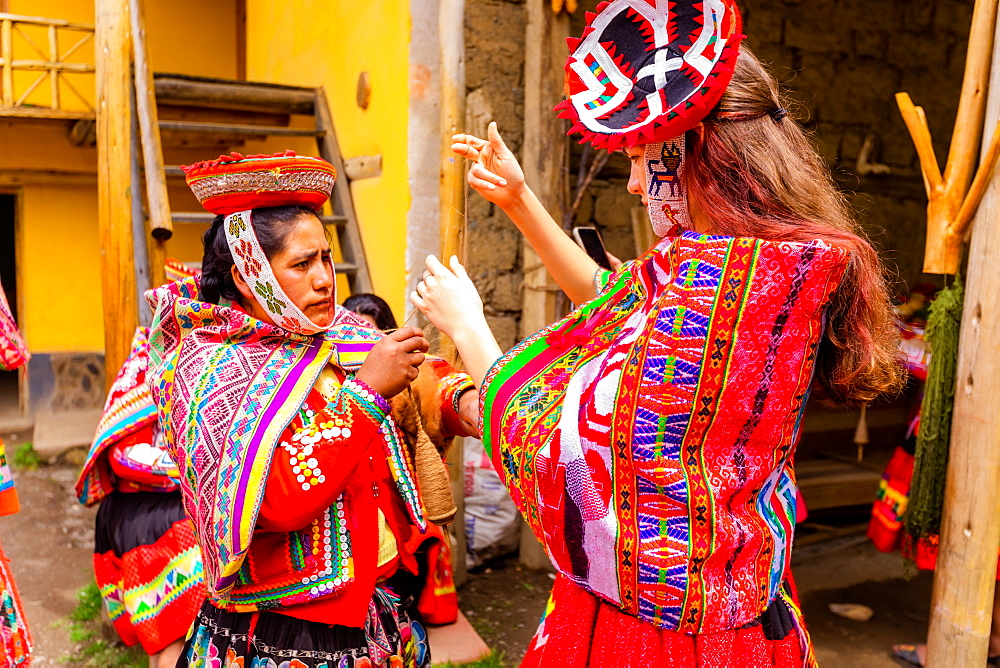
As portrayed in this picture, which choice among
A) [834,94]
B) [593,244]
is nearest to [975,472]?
[593,244]

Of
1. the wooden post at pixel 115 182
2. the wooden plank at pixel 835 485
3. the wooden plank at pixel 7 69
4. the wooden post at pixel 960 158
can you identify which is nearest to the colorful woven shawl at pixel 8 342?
the wooden post at pixel 115 182

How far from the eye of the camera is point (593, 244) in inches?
129

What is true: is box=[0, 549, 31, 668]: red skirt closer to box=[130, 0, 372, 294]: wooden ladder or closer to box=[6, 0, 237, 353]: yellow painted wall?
box=[130, 0, 372, 294]: wooden ladder

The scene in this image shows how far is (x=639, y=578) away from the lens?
1344mm

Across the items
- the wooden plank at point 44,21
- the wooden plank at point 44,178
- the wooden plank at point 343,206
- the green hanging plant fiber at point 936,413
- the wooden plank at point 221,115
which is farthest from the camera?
the wooden plank at point 44,178

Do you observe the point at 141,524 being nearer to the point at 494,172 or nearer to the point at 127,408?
the point at 127,408

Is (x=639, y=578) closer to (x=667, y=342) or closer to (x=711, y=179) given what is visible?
(x=667, y=342)

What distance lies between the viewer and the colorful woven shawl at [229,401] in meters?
1.61

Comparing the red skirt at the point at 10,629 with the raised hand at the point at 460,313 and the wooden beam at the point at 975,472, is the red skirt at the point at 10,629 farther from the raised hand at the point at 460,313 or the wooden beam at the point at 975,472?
the wooden beam at the point at 975,472

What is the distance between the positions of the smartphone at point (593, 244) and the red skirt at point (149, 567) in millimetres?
1899

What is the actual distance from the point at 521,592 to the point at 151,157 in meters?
2.90

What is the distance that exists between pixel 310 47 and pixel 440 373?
434 cm

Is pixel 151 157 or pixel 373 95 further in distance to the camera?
pixel 373 95

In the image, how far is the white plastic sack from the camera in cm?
447
